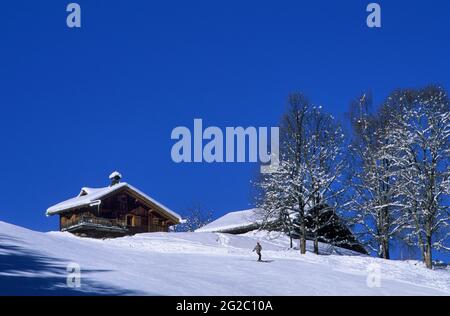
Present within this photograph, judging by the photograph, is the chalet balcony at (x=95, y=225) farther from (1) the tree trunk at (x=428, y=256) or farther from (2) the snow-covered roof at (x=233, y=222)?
(1) the tree trunk at (x=428, y=256)

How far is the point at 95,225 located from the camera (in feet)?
169

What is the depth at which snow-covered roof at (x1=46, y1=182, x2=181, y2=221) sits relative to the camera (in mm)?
52625

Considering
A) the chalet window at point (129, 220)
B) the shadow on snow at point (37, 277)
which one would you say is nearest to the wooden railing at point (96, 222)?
the chalet window at point (129, 220)

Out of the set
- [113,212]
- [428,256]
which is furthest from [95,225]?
[428,256]

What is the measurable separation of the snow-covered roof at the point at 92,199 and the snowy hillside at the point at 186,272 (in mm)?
16661

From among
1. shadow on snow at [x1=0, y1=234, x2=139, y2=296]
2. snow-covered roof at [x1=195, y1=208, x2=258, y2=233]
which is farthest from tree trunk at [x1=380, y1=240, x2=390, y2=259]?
shadow on snow at [x1=0, y1=234, x2=139, y2=296]

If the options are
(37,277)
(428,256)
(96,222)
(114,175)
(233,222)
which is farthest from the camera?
(233,222)

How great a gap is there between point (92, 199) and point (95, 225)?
92.3 inches

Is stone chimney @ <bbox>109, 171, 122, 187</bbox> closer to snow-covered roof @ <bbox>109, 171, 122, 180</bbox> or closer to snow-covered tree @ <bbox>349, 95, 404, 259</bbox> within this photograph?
snow-covered roof @ <bbox>109, 171, 122, 180</bbox>

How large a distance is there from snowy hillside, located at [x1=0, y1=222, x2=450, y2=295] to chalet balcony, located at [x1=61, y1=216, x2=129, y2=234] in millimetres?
15382

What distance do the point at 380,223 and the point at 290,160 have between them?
694 cm

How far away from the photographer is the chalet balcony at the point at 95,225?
5131cm

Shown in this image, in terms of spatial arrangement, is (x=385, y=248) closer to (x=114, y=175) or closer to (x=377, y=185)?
(x=377, y=185)
